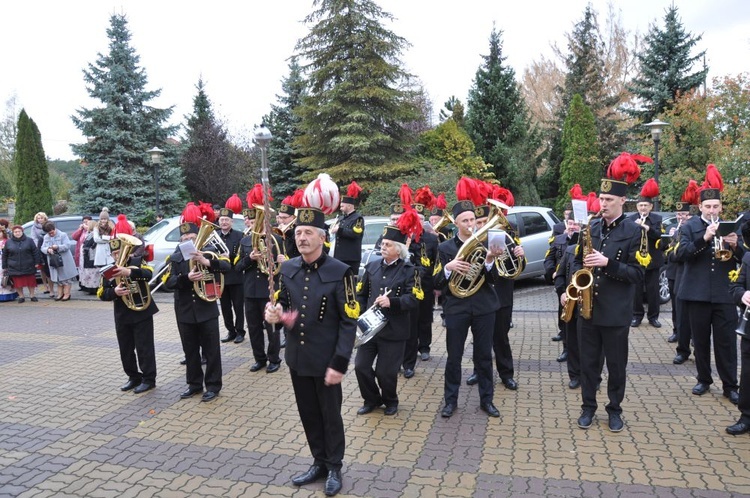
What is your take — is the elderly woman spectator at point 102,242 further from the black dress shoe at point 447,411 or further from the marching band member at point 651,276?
the marching band member at point 651,276

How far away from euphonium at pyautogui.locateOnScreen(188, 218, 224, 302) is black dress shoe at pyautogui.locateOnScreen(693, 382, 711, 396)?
555cm

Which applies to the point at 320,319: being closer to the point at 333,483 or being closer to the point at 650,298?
the point at 333,483

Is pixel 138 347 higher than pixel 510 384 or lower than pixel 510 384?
higher

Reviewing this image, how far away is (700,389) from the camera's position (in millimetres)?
6391

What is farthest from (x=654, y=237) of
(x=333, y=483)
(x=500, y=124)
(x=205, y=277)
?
(x=500, y=124)

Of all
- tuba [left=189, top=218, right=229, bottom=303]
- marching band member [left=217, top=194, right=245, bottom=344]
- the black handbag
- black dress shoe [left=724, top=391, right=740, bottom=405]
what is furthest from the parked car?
black dress shoe [left=724, top=391, right=740, bottom=405]

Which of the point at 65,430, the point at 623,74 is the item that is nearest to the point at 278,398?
the point at 65,430

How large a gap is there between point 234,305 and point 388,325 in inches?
169

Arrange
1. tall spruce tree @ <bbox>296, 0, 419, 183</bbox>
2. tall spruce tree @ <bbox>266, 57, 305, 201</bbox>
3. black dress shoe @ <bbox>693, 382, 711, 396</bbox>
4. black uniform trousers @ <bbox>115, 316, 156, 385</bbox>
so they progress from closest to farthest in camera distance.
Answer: black dress shoe @ <bbox>693, 382, 711, 396</bbox> < black uniform trousers @ <bbox>115, 316, 156, 385</bbox> < tall spruce tree @ <bbox>296, 0, 419, 183</bbox> < tall spruce tree @ <bbox>266, 57, 305, 201</bbox>

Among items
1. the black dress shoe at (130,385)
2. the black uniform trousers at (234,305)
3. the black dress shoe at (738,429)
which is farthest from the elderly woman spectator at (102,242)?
the black dress shoe at (738,429)

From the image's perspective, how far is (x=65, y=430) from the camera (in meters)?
5.97

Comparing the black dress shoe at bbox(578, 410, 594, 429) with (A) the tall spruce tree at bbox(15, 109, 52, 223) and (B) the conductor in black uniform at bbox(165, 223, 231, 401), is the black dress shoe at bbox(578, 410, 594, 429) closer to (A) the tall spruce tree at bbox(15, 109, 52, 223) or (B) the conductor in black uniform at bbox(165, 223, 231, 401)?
(B) the conductor in black uniform at bbox(165, 223, 231, 401)

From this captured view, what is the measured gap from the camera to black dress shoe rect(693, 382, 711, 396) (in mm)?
6387

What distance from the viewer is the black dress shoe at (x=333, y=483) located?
173 inches
